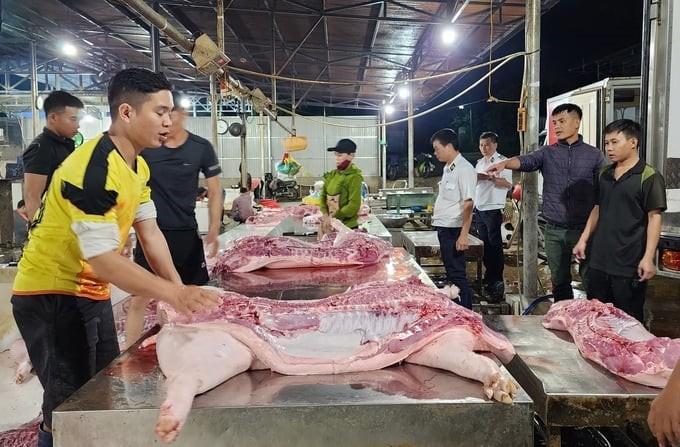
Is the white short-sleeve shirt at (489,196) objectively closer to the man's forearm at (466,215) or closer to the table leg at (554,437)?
the man's forearm at (466,215)

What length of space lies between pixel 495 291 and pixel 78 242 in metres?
6.11

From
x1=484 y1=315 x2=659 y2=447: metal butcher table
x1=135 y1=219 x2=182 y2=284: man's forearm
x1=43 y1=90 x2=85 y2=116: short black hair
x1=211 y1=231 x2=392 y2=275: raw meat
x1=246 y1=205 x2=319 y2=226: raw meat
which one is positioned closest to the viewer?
x1=484 y1=315 x2=659 y2=447: metal butcher table

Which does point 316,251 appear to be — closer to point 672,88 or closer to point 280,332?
point 280,332

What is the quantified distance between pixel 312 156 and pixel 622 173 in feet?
75.8

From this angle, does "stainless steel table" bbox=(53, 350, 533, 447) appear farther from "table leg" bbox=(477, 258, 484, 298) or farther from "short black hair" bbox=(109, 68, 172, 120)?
"table leg" bbox=(477, 258, 484, 298)

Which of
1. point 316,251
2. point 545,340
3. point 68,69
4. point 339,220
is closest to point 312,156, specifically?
point 68,69

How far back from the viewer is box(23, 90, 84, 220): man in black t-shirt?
3895 mm

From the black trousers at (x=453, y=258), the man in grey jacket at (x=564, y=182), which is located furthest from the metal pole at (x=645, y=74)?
the black trousers at (x=453, y=258)

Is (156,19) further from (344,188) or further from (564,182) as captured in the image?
(564,182)

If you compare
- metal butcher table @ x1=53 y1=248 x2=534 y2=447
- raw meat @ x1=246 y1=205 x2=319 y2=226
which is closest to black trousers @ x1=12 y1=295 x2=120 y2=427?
metal butcher table @ x1=53 y1=248 x2=534 y2=447

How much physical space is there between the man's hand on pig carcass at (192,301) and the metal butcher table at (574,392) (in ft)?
5.37

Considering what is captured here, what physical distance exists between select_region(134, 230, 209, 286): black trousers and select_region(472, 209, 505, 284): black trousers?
4525mm

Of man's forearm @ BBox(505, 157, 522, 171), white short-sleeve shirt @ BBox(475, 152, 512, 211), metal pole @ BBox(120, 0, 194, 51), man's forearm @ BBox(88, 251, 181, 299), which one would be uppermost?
metal pole @ BBox(120, 0, 194, 51)

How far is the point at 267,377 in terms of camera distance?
2311mm
